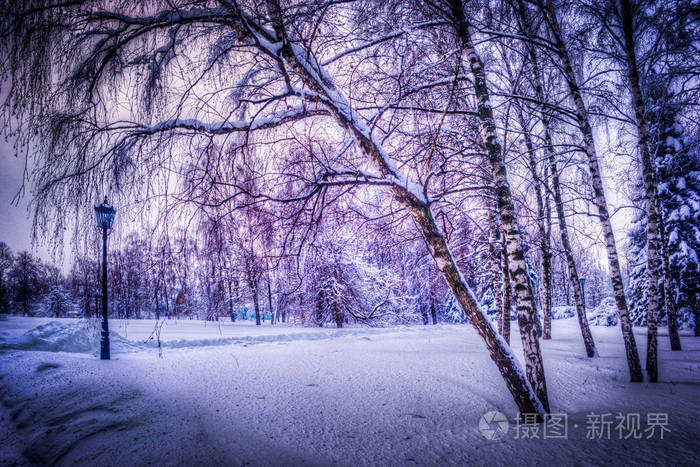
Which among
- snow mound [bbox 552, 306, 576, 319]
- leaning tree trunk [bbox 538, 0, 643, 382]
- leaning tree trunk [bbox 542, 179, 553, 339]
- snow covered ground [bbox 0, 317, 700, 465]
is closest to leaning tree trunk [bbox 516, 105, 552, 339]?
leaning tree trunk [bbox 542, 179, 553, 339]

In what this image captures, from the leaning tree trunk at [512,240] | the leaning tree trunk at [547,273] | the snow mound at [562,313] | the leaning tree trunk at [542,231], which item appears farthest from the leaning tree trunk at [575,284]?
the snow mound at [562,313]

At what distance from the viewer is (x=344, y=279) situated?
15.6 m

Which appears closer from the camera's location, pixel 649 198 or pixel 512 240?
pixel 512 240

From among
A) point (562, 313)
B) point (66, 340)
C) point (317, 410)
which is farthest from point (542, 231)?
point (562, 313)

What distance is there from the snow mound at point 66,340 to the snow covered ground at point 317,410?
0.75 metres

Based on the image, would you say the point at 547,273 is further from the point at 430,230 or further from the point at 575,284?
the point at 430,230

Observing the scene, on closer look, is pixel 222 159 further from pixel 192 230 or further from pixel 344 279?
pixel 344 279

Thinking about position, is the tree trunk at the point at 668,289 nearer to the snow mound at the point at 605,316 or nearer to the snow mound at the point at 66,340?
the snow mound at the point at 605,316

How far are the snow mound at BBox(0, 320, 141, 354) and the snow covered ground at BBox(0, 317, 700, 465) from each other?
747 millimetres

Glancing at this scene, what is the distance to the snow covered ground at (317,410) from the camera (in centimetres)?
264

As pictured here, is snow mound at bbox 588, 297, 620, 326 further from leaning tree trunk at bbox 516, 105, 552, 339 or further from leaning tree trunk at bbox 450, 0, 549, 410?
leaning tree trunk at bbox 450, 0, 549, 410

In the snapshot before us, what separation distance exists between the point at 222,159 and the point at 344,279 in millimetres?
12738

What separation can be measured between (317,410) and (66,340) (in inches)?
333

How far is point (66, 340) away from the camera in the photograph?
778cm
